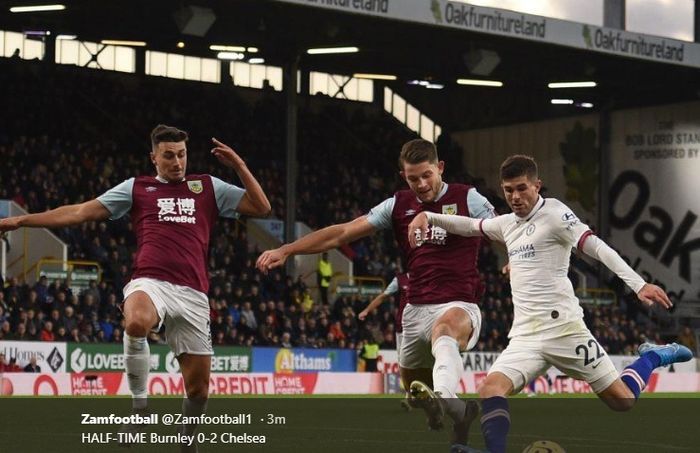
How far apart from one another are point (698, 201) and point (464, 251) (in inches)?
1580

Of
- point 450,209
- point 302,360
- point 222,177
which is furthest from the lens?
point 222,177

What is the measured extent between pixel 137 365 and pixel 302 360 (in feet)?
75.9

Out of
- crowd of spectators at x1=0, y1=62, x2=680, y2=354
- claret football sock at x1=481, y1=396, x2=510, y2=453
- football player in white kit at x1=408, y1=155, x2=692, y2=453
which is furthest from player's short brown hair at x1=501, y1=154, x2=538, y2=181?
crowd of spectators at x1=0, y1=62, x2=680, y2=354

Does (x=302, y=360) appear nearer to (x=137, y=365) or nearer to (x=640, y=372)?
(x=137, y=365)

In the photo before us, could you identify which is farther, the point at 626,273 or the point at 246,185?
the point at 246,185

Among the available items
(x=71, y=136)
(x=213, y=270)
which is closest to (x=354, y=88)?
(x=71, y=136)

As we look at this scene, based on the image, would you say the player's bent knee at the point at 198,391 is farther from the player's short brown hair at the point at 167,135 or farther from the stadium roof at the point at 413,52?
the stadium roof at the point at 413,52

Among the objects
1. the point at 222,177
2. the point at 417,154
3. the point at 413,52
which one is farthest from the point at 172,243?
the point at 413,52

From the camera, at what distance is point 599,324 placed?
42.7 metres

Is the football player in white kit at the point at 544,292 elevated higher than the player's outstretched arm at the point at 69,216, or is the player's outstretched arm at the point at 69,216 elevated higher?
the player's outstretched arm at the point at 69,216

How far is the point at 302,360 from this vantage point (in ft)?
111

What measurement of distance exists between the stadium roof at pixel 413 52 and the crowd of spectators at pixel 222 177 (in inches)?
62.6

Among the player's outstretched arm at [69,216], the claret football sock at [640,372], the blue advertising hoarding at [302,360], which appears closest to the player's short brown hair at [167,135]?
the player's outstretched arm at [69,216]

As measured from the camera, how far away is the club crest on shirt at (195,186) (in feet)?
35.9
